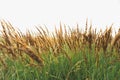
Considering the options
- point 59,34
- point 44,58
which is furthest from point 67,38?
point 44,58

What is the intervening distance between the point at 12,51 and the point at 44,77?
34cm

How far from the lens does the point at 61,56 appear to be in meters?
3.18

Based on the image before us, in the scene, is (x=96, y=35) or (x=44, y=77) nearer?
(x=44, y=77)

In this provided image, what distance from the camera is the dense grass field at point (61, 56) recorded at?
124 inches

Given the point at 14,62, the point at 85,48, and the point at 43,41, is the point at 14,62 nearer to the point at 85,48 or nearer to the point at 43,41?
the point at 43,41

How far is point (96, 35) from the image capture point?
342cm

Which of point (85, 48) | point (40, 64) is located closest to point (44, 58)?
point (40, 64)

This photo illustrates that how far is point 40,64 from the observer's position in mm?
A: 3146

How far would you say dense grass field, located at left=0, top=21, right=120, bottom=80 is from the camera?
315cm

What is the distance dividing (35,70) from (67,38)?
0.43 m

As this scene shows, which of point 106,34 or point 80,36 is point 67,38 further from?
point 106,34

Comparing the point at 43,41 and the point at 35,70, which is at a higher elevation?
the point at 43,41

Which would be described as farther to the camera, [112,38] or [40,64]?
[112,38]

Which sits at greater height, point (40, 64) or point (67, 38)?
point (67, 38)
